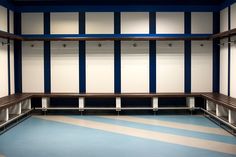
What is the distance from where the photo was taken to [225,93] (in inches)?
295

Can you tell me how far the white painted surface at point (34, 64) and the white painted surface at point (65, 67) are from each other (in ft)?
1.00

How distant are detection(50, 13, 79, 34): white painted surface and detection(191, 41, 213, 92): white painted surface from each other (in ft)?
10.5

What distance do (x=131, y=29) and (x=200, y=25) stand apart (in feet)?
6.05

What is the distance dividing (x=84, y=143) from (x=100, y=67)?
3.32 metres

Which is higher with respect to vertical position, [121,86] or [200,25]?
[200,25]

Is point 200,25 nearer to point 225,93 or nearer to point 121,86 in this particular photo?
point 225,93

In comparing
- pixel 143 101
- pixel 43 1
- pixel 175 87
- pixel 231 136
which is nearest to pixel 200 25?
pixel 175 87

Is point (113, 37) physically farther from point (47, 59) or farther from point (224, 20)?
point (224, 20)

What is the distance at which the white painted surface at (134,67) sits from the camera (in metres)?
8.09

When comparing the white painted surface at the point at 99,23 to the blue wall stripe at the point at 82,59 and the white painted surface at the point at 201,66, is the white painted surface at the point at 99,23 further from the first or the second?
the white painted surface at the point at 201,66

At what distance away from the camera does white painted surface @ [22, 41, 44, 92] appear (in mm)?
8172

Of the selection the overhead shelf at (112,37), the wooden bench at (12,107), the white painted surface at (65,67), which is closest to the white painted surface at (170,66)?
the overhead shelf at (112,37)

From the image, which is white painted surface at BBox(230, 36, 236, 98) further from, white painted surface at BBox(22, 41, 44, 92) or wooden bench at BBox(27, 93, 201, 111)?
white painted surface at BBox(22, 41, 44, 92)

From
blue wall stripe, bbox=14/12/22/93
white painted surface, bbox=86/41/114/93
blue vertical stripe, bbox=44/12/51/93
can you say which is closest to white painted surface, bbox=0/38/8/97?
blue wall stripe, bbox=14/12/22/93
